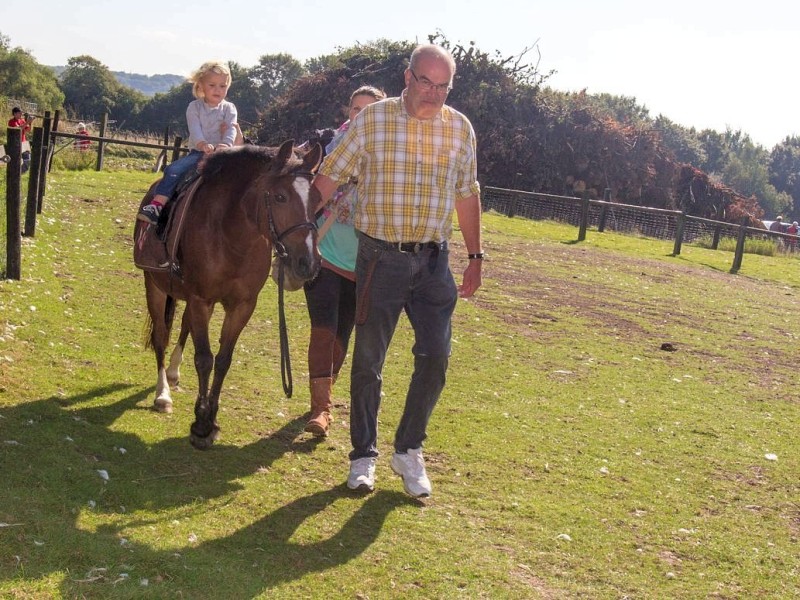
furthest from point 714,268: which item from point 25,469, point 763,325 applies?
point 25,469

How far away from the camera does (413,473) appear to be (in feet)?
18.7

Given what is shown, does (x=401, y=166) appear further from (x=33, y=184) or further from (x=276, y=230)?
(x=33, y=184)

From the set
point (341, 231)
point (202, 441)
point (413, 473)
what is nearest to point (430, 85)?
point (341, 231)

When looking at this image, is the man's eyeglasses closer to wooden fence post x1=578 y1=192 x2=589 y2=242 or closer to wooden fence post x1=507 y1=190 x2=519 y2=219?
wooden fence post x1=578 y1=192 x2=589 y2=242

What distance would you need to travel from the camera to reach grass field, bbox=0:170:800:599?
4551 mm

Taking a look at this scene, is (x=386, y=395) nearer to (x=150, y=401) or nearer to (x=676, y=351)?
(x=150, y=401)

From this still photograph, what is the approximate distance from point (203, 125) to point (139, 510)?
3.34 meters

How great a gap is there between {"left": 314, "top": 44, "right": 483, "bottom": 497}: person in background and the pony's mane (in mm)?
683

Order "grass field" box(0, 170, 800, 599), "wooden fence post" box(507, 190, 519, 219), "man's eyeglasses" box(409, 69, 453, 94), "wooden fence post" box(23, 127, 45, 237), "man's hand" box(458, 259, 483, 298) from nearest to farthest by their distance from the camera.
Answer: "grass field" box(0, 170, 800, 599) < "man's eyeglasses" box(409, 69, 453, 94) < "man's hand" box(458, 259, 483, 298) < "wooden fence post" box(23, 127, 45, 237) < "wooden fence post" box(507, 190, 519, 219)

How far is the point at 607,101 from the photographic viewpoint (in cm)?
13212

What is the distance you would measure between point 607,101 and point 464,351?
12789 cm

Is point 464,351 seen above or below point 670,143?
below

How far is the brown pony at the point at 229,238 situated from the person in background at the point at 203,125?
552 mm

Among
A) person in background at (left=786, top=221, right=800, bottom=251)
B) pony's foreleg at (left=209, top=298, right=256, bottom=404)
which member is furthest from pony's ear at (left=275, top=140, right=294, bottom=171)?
person in background at (left=786, top=221, right=800, bottom=251)
